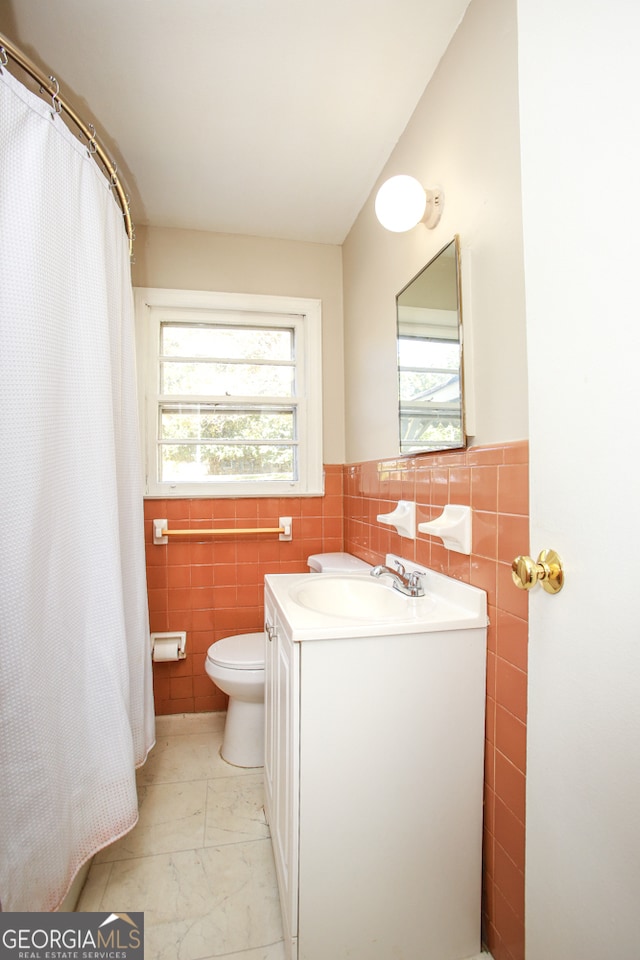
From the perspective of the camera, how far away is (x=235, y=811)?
5.32 ft

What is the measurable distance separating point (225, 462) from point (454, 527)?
1468 millimetres

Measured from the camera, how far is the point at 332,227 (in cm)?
231

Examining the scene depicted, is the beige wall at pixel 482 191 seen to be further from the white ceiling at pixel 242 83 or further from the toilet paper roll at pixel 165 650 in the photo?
the toilet paper roll at pixel 165 650

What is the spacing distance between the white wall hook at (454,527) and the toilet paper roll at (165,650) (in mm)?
1503

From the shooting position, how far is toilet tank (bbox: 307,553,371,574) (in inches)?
75.7

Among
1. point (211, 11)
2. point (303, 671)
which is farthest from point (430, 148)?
point (303, 671)

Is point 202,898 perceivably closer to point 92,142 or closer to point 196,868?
point 196,868

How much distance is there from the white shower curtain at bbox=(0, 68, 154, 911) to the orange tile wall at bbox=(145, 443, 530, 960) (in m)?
0.97

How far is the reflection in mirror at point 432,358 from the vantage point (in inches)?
49.2

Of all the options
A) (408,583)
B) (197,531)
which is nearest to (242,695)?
(197,531)

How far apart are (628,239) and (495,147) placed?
796mm

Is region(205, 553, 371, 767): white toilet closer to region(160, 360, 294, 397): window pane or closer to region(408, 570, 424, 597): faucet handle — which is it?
region(408, 570, 424, 597): faucet handle

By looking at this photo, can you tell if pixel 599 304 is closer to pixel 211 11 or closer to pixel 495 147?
pixel 495 147

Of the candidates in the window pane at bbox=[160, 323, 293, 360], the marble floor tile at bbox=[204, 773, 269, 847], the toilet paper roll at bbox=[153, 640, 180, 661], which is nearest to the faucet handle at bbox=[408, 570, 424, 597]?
the marble floor tile at bbox=[204, 773, 269, 847]
